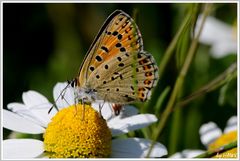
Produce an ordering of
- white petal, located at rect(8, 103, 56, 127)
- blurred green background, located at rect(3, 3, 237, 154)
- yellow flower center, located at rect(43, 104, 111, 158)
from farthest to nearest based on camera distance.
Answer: blurred green background, located at rect(3, 3, 237, 154) < white petal, located at rect(8, 103, 56, 127) < yellow flower center, located at rect(43, 104, 111, 158)

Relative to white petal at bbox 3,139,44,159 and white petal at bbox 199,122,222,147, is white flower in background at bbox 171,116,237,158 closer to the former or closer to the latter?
white petal at bbox 199,122,222,147

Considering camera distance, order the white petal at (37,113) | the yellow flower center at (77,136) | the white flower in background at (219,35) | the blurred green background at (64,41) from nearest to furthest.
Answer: the yellow flower center at (77,136)
the white petal at (37,113)
the blurred green background at (64,41)
the white flower in background at (219,35)

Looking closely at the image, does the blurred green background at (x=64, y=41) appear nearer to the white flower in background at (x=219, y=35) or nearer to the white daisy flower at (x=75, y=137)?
the white flower in background at (x=219, y=35)

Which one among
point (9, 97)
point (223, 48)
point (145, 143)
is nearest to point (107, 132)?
point (145, 143)

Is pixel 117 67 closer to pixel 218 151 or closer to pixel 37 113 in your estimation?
pixel 37 113

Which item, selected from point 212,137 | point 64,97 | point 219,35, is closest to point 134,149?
point 64,97

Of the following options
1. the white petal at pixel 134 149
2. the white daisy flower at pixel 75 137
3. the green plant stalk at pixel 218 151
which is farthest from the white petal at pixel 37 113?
the green plant stalk at pixel 218 151

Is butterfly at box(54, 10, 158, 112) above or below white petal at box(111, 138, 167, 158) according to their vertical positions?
above

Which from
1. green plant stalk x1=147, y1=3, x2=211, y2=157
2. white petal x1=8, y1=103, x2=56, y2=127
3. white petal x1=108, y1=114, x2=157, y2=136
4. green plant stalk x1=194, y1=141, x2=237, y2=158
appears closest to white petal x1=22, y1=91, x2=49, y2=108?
white petal x1=8, y1=103, x2=56, y2=127
